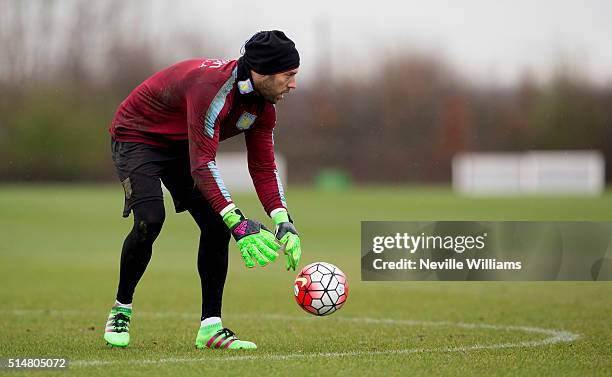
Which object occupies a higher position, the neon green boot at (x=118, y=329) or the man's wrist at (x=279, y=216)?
the man's wrist at (x=279, y=216)

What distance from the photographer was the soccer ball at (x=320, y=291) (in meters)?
6.45

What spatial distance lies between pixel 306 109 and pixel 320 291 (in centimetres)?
4855

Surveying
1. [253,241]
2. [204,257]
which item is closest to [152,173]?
[204,257]

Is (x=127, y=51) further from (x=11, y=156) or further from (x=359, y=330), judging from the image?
(x=359, y=330)

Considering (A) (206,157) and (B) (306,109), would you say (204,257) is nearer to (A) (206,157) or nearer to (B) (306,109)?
(A) (206,157)

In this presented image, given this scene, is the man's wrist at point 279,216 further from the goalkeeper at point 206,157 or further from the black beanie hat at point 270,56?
the black beanie hat at point 270,56

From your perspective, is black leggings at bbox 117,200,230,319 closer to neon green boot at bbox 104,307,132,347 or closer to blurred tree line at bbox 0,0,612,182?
neon green boot at bbox 104,307,132,347

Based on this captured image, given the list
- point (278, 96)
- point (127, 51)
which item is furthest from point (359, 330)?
point (127, 51)

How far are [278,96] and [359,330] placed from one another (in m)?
2.45

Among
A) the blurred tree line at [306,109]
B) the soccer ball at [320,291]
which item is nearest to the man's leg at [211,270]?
the soccer ball at [320,291]

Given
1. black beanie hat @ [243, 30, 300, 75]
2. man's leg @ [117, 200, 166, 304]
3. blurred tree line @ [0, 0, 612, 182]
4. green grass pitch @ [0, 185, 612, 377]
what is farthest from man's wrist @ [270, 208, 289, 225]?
blurred tree line @ [0, 0, 612, 182]

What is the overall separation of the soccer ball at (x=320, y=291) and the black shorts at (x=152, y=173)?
2.87 feet

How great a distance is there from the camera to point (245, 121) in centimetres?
632

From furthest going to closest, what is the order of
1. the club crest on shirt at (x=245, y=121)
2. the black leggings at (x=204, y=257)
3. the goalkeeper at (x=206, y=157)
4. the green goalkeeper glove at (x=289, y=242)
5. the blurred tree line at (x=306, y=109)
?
1. the blurred tree line at (x=306, y=109)
2. the black leggings at (x=204, y=257)
3. the club crest on shirt at (x=245, y=121)
4. the green goalkeeper glove at (x=289, y=242)
5. the goalkeeper at (x=206, y=157)
